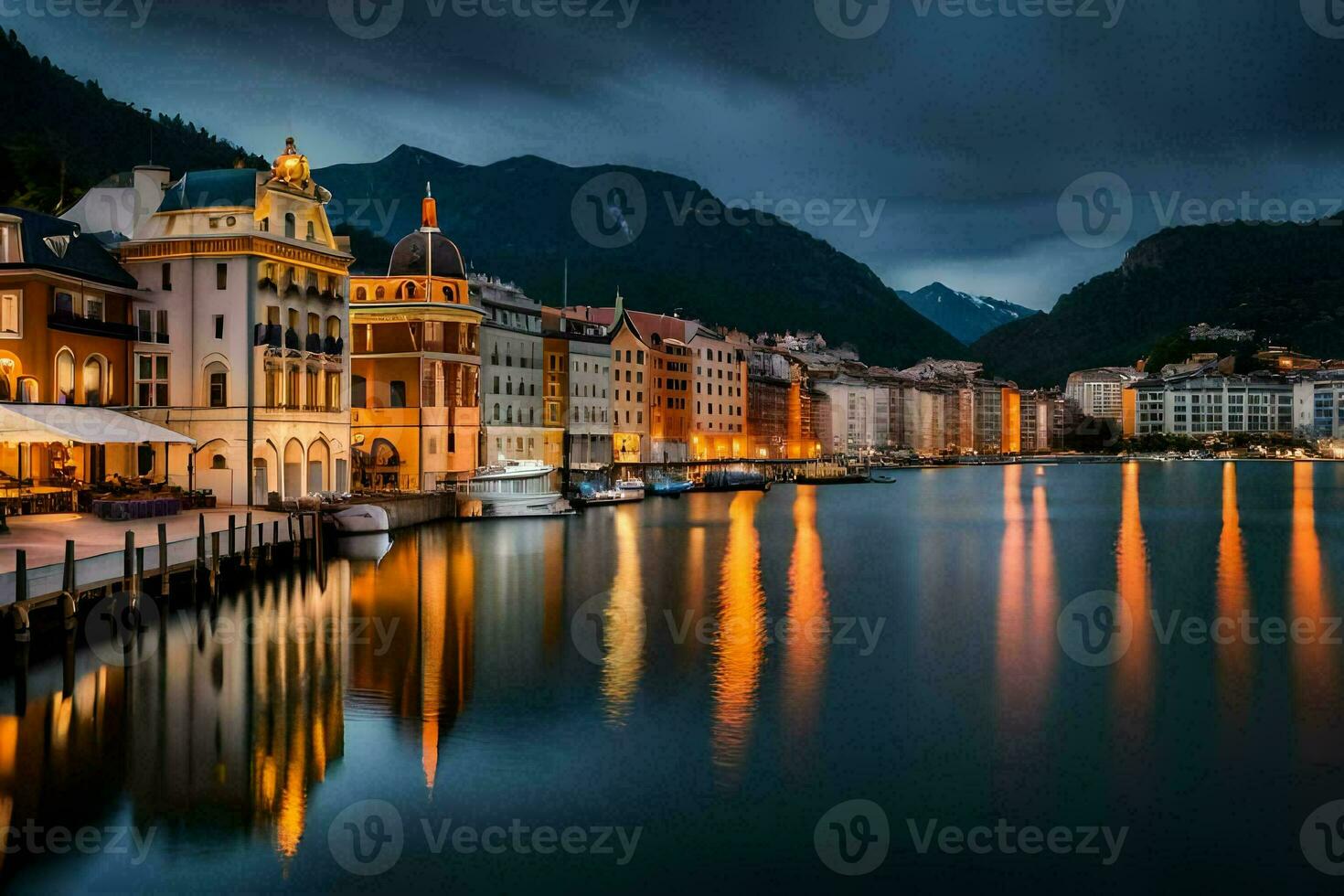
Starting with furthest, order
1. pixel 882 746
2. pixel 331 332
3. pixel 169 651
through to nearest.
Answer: pixel 331 332 < pixel 169 651 < pixel 882 746

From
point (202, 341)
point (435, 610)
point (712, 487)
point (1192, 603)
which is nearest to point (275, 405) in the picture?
point (202, 341)

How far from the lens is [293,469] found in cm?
5162

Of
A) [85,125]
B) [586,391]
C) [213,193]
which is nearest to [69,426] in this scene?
[213,193]

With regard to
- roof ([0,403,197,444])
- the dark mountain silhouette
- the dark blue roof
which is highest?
the dark mountain silhouette

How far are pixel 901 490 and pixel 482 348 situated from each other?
54626 mm

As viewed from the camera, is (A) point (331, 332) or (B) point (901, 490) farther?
(B) point (901, 490)

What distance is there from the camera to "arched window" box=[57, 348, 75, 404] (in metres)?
44.7

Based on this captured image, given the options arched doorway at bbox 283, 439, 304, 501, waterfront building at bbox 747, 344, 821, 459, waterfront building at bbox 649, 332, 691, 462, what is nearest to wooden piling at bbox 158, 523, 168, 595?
arched doorway at bbox 283, 439, 304, 501

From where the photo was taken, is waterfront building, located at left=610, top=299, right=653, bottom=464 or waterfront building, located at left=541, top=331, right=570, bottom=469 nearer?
waterfront building, located at left=541, top=331, right=570, bottom=469

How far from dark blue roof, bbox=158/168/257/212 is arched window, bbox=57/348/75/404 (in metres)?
8.67

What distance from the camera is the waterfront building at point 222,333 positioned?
48.9 metres

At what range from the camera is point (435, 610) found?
110ft

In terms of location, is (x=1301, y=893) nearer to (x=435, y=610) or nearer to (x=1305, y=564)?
(x=435, y=610)

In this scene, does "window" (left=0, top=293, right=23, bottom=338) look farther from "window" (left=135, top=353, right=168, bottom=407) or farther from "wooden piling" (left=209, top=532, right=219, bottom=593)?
"wooden piling" (left=209, top=532, right=219, bottom=593)
